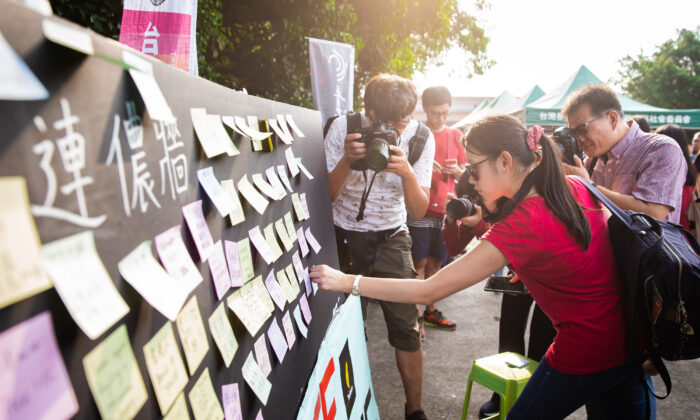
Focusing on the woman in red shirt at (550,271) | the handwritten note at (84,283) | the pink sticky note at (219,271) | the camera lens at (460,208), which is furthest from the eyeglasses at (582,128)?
the handwritten note at (84,283)

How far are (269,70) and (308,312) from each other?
4.24 m

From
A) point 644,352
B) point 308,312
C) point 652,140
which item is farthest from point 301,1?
point 644,352

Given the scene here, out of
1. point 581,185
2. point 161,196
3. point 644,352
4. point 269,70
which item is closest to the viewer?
point 161,196

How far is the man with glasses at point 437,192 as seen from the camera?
3.66 meters

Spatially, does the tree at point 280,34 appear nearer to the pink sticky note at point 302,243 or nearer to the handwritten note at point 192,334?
the pink sticky note at point 302,243

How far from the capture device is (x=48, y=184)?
0.51 m

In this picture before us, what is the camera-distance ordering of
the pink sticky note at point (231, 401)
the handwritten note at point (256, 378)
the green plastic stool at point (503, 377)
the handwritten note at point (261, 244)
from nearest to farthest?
the pink sticky note at point (231, 401) → the handwritten note at point (256, 378) → the handwritten note at point (261, 244) → the green plastic stool at point (503, 377)

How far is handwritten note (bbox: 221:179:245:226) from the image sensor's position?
970 millimetres

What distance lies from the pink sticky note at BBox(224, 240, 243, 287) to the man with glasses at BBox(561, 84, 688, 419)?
2.10m

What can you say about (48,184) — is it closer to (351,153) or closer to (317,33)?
(351,153)

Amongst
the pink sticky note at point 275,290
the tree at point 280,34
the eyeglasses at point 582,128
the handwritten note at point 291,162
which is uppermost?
the tree at point 280,34

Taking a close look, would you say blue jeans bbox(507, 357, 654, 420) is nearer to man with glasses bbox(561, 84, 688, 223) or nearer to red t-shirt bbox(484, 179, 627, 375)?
red t-shirt bbox(484, 179, 627, 375)

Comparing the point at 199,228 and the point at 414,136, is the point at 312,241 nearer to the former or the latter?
the point at 199,228

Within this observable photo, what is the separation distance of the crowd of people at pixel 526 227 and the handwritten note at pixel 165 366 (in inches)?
32.8
